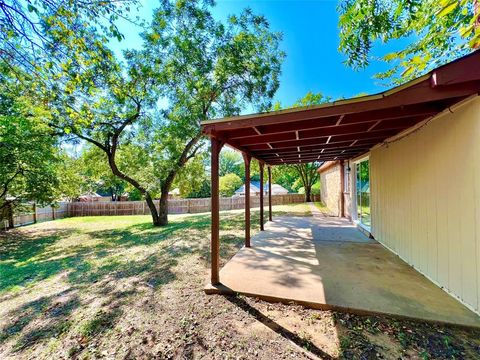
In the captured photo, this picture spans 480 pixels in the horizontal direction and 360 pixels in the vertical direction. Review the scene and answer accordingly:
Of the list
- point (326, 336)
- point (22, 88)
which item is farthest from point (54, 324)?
point (22, 88)

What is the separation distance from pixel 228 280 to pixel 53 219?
18.0 metres

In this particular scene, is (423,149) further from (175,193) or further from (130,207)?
(175,193)

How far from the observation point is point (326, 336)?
2207 mm

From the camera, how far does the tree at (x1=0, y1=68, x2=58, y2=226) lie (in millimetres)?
7516

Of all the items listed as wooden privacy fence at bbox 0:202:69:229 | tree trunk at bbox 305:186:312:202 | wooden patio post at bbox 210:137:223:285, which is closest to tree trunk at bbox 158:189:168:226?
wooden privacy fence at bbox 0:202:69:229

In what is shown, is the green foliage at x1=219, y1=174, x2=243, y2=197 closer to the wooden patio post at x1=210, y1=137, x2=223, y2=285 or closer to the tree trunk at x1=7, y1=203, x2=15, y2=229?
the tree trunk at x1=7, y1=203, x2=15, y2=229

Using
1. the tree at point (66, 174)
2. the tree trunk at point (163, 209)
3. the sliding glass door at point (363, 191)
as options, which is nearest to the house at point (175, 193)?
the tree at point (66, 174)

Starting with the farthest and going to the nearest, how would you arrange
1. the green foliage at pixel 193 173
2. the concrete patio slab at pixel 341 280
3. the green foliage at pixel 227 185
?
the green foliage at pixel 227 185 → the green foliage at pixel 193 173 → the concrete patio slab at pixel 341 280

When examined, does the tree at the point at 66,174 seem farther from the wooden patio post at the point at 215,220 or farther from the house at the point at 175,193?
the house at the point at 175,193

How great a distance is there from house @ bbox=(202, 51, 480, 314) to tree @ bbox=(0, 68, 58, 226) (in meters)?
7.65

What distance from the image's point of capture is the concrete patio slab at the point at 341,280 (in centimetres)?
256

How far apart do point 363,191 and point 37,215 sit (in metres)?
18.8

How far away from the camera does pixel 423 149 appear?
339 centimetres

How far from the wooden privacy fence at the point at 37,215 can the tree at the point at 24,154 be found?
5.43 feet
